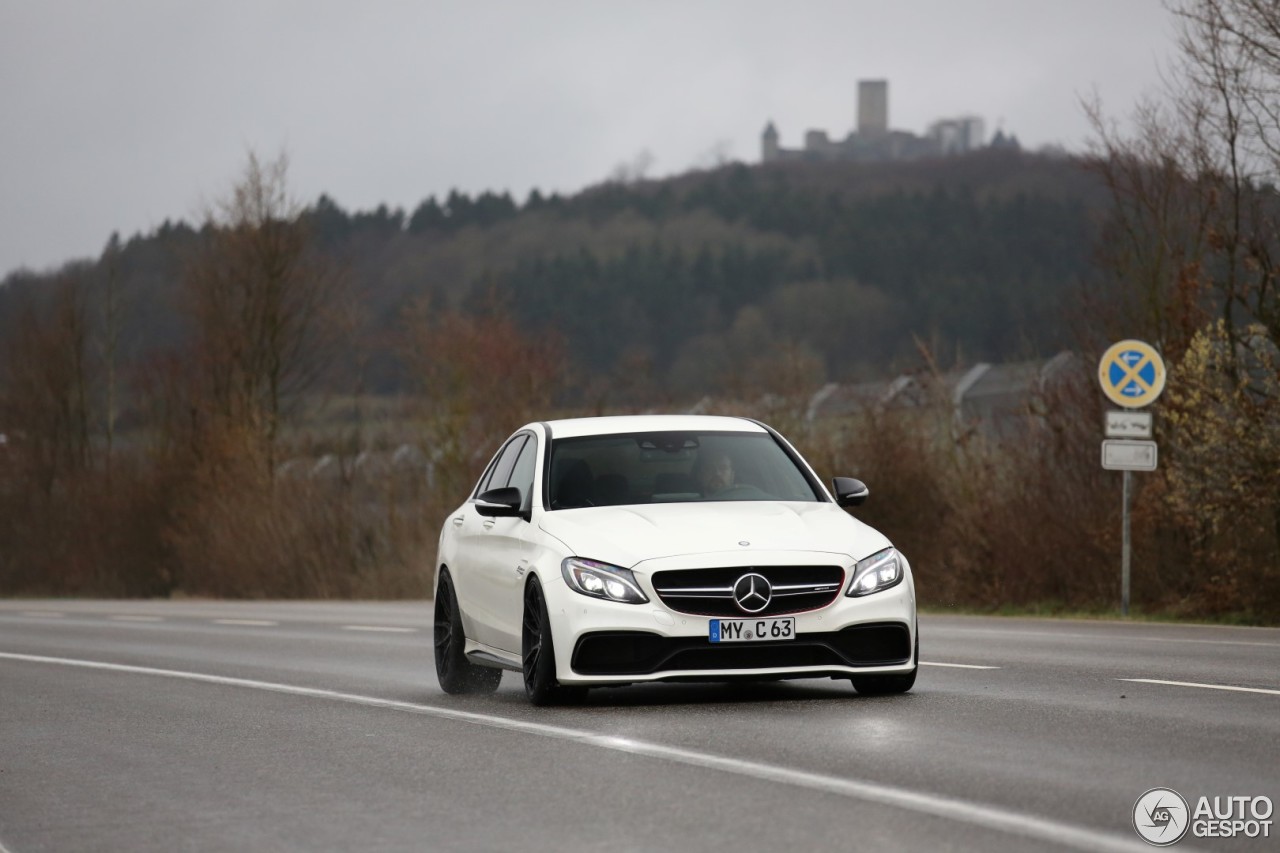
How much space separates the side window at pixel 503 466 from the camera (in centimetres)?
1453

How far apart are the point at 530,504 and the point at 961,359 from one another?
69.5 ft

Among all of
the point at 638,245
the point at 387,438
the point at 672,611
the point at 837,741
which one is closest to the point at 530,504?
the point at 672,611

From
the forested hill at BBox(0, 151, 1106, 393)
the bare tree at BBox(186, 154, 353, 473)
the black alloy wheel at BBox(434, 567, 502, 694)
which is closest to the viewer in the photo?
the black alloy wheel at BBox(434, 567, 502, 694)

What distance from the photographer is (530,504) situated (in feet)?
43.1

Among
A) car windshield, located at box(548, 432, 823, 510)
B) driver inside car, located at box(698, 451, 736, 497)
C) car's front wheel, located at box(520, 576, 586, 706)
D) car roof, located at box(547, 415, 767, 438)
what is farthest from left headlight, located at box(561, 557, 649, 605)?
car roof, located at box(547, 415, 767, 438)

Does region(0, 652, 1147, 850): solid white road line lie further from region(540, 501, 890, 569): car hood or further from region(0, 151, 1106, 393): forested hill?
region(0, 151, 1106, 393): forested hill

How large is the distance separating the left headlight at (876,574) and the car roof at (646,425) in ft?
6.11

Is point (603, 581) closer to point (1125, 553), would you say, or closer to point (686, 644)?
point (686, 644)

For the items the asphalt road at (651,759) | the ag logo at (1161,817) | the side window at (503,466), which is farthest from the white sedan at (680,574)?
the ag logo at (1161,817)

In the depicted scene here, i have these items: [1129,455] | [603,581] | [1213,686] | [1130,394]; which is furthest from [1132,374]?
[603,581]

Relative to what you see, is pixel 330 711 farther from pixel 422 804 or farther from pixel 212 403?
pixel 212 403

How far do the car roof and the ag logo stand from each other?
Answer: 19.5 ft

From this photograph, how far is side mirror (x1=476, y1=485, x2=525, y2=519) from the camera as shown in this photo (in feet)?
42.5

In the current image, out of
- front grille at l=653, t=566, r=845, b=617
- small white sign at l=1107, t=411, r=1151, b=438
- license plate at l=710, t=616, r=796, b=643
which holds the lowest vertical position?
license plate at l=710, t=616, r=796, b=643
